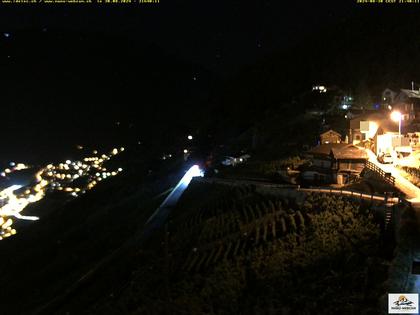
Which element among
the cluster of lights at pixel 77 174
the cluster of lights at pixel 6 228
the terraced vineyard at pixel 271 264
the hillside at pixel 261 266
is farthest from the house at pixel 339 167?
the cluster of lights at pixel 77 174

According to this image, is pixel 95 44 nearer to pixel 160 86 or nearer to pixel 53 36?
pixel 53 36

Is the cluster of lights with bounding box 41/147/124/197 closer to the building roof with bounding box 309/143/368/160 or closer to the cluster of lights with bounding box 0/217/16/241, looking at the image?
the cluster of lights with bounding box 0/217/16/241

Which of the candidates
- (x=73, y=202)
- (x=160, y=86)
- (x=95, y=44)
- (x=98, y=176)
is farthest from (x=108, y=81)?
(x=73, y=202)

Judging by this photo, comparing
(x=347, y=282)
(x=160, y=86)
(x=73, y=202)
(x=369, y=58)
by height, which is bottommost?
(x=73, y=202)

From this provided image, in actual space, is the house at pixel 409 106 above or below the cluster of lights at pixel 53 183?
above

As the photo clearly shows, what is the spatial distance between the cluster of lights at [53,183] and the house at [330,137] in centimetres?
2901

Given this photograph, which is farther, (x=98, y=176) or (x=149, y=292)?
(x=98, y=176)

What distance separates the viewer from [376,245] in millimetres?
11750

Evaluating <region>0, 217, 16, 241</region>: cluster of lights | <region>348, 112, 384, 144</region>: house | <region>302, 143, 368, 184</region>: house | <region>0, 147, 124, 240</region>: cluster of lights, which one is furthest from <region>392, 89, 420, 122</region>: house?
<region>0, 147, 124, 240</region>: cluster of lights

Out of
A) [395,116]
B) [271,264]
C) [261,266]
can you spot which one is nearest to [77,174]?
[395,116]

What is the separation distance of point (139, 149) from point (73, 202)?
37981 millimetres

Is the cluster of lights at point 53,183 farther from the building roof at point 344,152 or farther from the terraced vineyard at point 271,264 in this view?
the building roof at point 344,152

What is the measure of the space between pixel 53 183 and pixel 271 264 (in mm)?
54081

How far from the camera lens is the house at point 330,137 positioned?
27594mm
